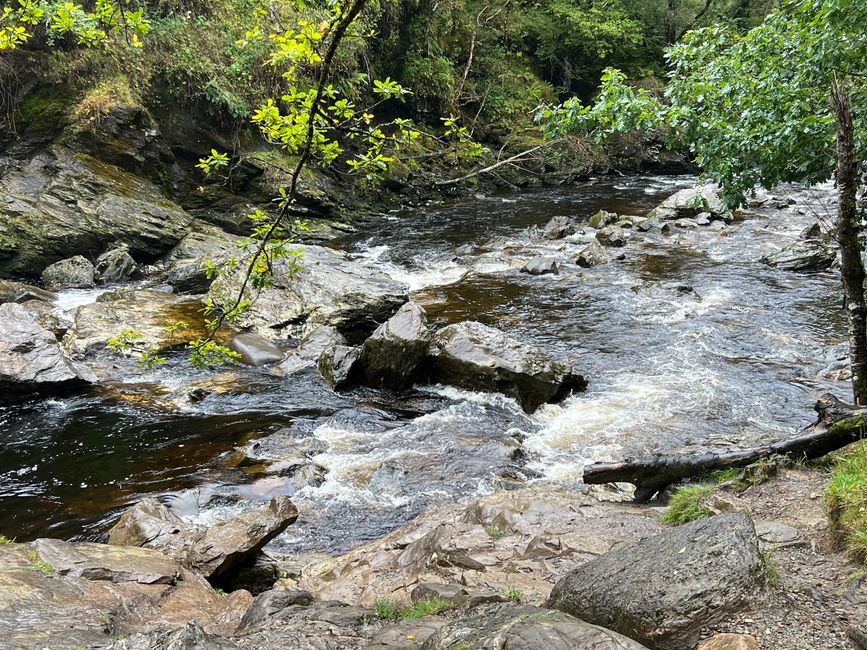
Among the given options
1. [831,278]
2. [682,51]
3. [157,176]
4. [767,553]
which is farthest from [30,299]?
[831,278]

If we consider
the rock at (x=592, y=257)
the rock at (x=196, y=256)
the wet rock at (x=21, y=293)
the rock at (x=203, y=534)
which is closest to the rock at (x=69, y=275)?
the wet rock at (x=21, y=293)

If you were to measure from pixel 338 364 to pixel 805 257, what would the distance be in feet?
40.7

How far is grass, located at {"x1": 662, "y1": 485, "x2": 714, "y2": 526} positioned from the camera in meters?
5.17

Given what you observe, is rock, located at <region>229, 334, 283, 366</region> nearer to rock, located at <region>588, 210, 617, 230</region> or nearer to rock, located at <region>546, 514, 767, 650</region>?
rock, located at <region>546, 514, 767, 650</region>

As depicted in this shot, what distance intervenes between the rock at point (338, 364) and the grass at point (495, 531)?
16.4 ft

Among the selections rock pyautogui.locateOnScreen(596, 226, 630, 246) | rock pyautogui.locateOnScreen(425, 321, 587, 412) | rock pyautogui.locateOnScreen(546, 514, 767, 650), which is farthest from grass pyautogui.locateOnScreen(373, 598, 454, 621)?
rock pyautogui.locateOnScreen(596, 226, 630, 246)

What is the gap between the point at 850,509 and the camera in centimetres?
381

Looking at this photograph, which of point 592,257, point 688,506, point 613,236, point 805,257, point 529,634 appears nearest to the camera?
point 529,634

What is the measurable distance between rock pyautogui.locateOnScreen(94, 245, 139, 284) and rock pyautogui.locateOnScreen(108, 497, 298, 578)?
11.3 meters

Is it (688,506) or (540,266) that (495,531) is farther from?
(540,266)

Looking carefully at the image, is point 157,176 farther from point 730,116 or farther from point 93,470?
point 730,116

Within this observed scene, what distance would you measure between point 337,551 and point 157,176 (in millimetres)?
17529

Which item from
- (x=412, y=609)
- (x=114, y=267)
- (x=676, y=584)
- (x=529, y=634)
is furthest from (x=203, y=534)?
(x=114, y=267)

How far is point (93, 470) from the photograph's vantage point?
25.9ft
